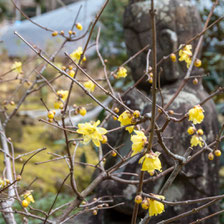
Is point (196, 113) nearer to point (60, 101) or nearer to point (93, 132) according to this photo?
point (93, 132)

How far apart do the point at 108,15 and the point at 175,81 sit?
7.73 ft

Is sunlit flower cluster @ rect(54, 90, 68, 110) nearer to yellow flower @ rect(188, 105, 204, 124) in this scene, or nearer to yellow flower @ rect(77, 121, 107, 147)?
yellow flower @ rect(77, 121, 107, 147)

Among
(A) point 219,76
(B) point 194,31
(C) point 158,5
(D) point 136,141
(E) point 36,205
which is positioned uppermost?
(A) point 219,76

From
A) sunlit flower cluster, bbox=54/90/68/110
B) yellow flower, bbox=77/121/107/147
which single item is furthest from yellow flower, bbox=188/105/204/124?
sunlit flower cluster, bbox=54/90/68/110

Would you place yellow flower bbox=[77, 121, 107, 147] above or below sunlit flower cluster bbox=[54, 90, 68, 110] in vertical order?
below

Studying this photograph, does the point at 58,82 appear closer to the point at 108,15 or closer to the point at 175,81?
the point at 108,15

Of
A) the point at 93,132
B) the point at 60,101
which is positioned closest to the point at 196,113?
the point at 93,132

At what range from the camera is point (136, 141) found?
784mm

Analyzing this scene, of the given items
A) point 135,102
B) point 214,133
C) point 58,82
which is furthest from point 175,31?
point 58,82

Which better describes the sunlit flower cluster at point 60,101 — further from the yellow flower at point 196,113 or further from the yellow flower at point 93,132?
the yellow flower at point 196,113

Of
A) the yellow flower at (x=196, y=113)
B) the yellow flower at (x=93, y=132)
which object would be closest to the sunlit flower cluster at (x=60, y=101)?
the yellow flower at (x=93, y=132)

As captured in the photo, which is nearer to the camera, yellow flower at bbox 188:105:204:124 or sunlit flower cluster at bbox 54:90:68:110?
yellow flower at bbox 188:105:204:124

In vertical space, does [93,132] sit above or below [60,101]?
below

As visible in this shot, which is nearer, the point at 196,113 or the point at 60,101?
the point at 196,113
